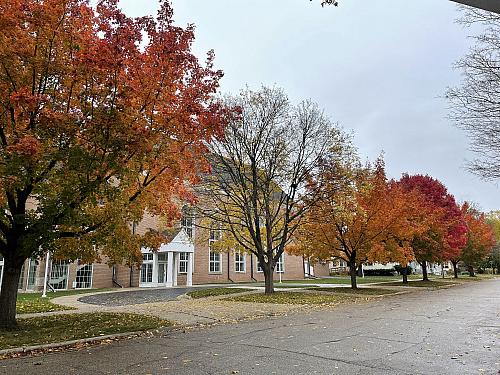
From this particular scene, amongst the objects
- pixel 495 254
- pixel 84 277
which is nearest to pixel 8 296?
pixel 84 277

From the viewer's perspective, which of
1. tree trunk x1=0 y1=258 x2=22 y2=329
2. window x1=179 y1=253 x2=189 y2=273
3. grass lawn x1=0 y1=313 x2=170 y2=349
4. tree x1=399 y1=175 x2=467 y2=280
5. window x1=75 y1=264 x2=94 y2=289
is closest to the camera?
grass lawn x1=0 y1=313 x2=170 y2=349

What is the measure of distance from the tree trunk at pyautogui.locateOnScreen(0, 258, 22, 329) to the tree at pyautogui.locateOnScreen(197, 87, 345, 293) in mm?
11342

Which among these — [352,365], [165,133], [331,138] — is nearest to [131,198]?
[165,133]

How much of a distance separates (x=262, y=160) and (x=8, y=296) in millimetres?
13876

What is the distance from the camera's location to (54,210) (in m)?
9.32

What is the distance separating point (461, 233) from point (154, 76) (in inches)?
1416

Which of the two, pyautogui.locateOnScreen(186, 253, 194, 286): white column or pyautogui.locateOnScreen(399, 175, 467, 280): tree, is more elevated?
pyautogui.locateOnScreen(399, 175, 467, 280): tree

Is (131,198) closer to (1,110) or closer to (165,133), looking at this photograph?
(165,133)

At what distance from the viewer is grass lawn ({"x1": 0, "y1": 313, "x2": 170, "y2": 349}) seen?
355 inches

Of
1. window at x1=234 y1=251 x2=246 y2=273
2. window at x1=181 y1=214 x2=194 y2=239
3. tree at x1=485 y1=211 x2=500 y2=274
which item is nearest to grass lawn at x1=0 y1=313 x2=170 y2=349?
window at x1=181 y1=214 x2=194 y2=239

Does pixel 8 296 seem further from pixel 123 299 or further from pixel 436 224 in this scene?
pixel 436 224

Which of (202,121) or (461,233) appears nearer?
(202,121)

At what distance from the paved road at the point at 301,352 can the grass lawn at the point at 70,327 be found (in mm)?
1189

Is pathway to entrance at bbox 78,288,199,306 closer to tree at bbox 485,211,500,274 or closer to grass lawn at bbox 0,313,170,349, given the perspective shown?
grass lawn at bbox 0,313,170,349
